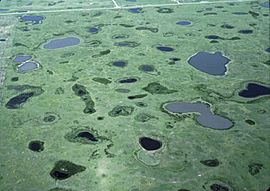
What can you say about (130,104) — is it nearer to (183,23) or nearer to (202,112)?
(202,112)

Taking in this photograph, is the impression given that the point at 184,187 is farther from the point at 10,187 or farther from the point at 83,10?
the point at 83,10

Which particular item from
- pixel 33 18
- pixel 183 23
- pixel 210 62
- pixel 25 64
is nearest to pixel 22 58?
pixel 25 64

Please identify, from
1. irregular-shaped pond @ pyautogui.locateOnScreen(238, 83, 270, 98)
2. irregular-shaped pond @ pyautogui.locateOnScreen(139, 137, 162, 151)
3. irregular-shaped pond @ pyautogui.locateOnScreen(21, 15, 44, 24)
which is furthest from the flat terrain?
irregular-shaped pond @ pyautogui.locateOnScreen(238, 83, 270, 98)

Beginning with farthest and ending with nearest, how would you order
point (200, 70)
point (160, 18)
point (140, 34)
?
point (160, 18)
point (140, 34)
point (200, 70)

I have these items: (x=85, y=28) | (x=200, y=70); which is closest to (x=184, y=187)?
(x=200, y=70)

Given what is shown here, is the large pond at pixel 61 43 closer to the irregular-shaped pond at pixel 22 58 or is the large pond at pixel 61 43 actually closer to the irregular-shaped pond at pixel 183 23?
the irregular-shaped pond at pixel 22 58

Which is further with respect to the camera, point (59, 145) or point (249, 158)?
point (59, 145)

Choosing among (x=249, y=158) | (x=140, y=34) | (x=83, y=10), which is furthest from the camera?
(x=83, y=10)

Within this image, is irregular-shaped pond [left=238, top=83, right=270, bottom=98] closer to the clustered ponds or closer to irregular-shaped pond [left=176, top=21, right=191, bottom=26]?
irregular-shaped pond [left=176, top=21, right=191, bottom=26]
